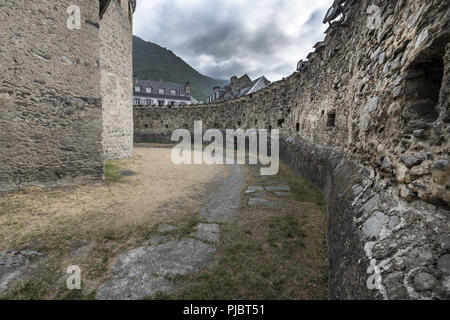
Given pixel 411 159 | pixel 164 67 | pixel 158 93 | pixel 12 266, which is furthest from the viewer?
pixel 164 67

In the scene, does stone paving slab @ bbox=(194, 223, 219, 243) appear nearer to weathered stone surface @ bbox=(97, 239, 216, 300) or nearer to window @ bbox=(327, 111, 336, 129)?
weathered stone surface @ bbox=(97, 239, 216, 300)

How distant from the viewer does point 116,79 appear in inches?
371

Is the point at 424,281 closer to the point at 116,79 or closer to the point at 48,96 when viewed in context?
the point at 48,96

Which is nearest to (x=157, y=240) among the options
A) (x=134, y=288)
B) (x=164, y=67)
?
(x=134, y=288)

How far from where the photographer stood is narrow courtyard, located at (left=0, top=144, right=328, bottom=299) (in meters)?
1.95

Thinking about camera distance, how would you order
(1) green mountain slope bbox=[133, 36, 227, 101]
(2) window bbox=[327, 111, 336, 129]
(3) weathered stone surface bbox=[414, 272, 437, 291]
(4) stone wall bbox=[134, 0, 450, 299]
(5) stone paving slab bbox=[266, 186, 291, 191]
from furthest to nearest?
(1) green mountain slope bbox=[133, 36, 227, 101] < (5) stone paving slab bbox=[266, 186, 291, 191] < (2) window bbox=[327, 111, 336, 129] < (4) stone wall bbox=[134, 0, 450, 299] < (3) weathered stone surface bbox=[414, 272, 437, 291]

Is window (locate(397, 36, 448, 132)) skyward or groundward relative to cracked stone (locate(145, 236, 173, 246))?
skyward

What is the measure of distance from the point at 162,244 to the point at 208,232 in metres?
0.72

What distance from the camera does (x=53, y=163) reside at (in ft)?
15.5

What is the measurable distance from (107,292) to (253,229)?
6.81 feet

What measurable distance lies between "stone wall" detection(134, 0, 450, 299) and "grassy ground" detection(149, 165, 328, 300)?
29cm

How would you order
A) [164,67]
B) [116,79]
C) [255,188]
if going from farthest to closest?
[164,67] → [116,79] → [255,188]

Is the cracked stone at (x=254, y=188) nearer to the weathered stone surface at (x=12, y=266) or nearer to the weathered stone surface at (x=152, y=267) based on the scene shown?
the weathered stone surface at (x=152, y=267)

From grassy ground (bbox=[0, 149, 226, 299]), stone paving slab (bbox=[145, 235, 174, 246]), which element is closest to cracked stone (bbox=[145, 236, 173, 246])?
stone paving slab (bbox=[145, 235, 174, 246])
